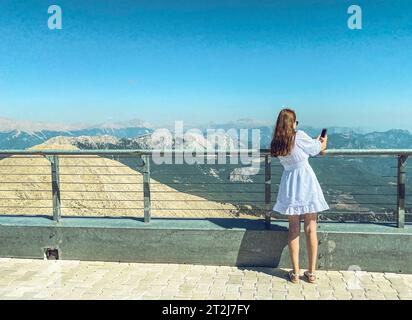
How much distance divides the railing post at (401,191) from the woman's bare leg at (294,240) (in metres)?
1.36

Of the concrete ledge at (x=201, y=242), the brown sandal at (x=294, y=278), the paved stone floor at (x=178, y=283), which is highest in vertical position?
the concrete ledge at (x=201, y=242)

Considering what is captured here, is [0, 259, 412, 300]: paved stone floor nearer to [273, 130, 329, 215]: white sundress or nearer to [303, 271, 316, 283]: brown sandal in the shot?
[303, 271, 316, 283]: brown sandal

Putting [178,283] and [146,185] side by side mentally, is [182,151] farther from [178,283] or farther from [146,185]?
[178,283]

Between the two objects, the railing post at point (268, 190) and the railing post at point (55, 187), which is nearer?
the railing post at point (268, 190)

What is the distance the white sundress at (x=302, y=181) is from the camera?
480cm

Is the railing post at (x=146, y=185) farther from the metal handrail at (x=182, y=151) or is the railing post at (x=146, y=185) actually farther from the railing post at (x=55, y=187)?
the railing post at (x=55, y=187)

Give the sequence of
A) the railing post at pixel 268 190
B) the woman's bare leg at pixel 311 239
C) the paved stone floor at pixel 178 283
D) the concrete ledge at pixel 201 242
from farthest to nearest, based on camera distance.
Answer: the railing post at pixel 268 190, the concrete ledge at pixel 201 242, the woman's bare leg at pixel 311 239, the paved stone floor at pixel 178 283

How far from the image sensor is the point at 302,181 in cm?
483

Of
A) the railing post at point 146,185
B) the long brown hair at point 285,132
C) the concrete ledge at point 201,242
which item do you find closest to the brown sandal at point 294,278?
the concrete ledge at point 201,242

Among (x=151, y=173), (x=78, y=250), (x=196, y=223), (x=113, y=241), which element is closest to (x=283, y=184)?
(x=196, y=223)

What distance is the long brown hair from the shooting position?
15.5ft

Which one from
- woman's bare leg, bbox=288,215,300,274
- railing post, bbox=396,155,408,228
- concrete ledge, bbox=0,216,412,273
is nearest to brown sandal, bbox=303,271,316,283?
woman's bare leg, bbox=288,215,300,274

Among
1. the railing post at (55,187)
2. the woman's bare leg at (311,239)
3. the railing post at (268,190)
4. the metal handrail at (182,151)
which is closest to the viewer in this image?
the woman's bare leg at (311,239)

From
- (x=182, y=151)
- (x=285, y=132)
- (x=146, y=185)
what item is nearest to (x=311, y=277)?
(x=285, y=132)
